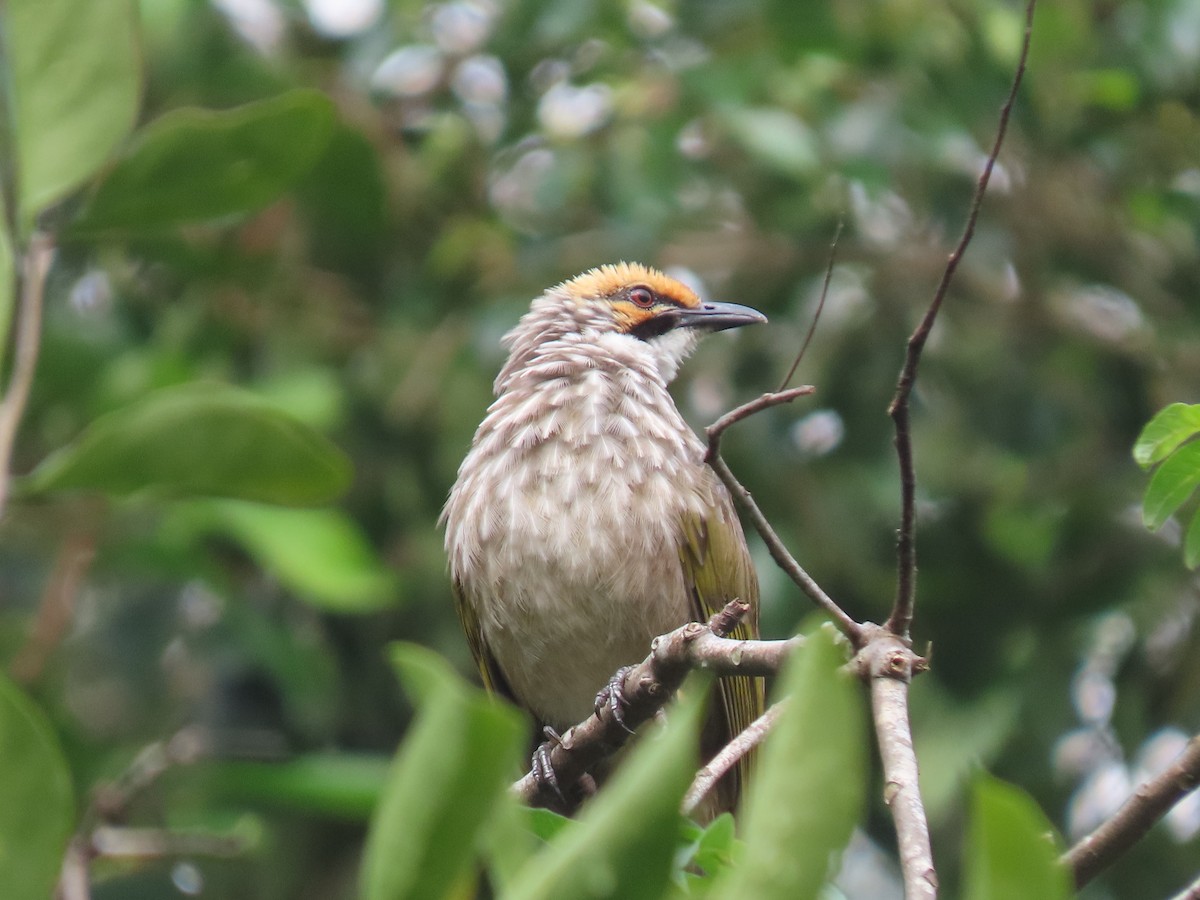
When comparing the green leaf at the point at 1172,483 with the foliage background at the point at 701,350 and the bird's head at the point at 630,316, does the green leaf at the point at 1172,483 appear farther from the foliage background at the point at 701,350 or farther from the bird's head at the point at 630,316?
the bird's head at the point at 630,316

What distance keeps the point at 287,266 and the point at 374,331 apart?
48 centimetres

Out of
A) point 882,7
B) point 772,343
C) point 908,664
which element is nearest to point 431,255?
point 772,343

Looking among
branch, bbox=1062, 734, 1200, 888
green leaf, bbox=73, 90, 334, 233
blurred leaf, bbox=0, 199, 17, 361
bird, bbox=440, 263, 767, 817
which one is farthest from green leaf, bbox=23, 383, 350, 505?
branch, bbox=1062, 734, 1200, 888

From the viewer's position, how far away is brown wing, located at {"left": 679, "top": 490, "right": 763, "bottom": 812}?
4113 mm

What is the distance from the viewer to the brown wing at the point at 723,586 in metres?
4.11

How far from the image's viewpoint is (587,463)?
4125 mm

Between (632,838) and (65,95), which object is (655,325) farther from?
(632,838)

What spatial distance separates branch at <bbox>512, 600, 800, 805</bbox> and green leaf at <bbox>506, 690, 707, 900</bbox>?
74cm

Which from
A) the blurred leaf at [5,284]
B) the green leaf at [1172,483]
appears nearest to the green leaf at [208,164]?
the blurred leaf at [5,284]

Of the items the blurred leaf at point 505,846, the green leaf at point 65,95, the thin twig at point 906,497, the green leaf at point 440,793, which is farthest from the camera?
the green leaf at point 65,95

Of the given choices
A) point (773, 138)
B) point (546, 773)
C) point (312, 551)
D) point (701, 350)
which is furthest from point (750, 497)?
point (701, 350)

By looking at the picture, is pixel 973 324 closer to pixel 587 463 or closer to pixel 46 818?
pixel 587 463

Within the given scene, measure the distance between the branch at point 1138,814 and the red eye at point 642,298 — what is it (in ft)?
11.3

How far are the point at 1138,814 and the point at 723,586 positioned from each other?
7.53 feet
